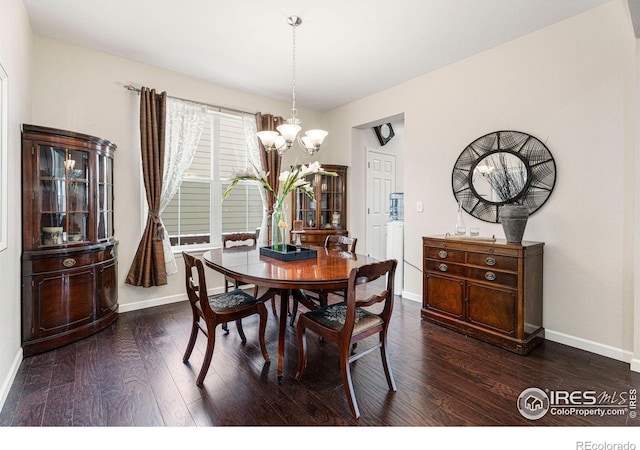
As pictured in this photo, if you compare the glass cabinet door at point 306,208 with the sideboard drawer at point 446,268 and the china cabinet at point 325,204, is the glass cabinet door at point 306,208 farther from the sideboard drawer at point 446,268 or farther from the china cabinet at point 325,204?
the sideboard drawer at point 446,268

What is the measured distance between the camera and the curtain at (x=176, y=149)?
145 inches

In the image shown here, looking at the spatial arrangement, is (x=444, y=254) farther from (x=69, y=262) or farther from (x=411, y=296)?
(x=69, y=262)

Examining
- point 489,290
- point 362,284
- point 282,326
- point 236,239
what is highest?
point 236,239

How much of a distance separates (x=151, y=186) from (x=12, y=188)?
53.8 inches

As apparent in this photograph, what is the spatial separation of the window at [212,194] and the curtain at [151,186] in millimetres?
285

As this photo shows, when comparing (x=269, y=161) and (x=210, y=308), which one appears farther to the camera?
(x=269, y=161)

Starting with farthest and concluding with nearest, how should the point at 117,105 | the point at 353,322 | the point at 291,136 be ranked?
the point at 117,105, the point at 291,136, the point at 353,322

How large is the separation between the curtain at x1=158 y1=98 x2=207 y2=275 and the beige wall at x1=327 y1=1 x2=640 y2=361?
3199 millimetres

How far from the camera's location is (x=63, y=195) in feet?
8.86

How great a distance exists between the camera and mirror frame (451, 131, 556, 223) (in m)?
2.82

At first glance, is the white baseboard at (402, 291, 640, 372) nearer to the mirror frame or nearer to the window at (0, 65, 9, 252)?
the mirror frame

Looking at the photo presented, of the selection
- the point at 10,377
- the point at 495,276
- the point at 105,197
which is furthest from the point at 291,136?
the point at 10,377

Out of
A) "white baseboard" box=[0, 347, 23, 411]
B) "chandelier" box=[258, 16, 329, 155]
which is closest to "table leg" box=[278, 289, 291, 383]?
"chandelier" box=[258, 16, 329, 155]

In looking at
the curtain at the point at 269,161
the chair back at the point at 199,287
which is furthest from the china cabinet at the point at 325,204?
the chair back at the point at 199,287
